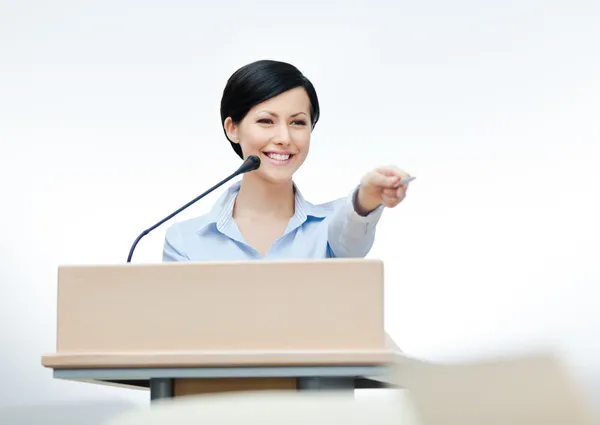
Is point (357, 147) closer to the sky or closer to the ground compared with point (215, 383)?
closer to the sky

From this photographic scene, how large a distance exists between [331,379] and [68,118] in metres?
2.42

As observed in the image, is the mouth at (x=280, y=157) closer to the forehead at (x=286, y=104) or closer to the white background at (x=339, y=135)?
the forehead at (x=286, y=104)

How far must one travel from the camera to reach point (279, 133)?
1.87 m

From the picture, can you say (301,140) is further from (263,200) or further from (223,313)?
(223,313)

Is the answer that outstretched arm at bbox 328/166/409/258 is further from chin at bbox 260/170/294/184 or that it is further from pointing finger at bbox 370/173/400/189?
chin at bbox 260/170/294/184

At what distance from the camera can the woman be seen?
73.2 inches

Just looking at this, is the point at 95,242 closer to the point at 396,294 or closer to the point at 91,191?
the point at 91,191

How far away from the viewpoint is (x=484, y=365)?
505 millimetres

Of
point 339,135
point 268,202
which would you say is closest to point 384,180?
point 268,202

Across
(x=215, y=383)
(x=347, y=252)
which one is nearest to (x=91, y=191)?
(x=347, y=252)

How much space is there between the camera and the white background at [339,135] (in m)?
3.28

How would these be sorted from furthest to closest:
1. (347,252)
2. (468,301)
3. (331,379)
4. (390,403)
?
1. (468,301)
2. (347,252)
3. (331,379)
4. (390,403)

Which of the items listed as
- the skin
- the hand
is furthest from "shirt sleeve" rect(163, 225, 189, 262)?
the hand

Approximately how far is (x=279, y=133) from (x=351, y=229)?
25cm
